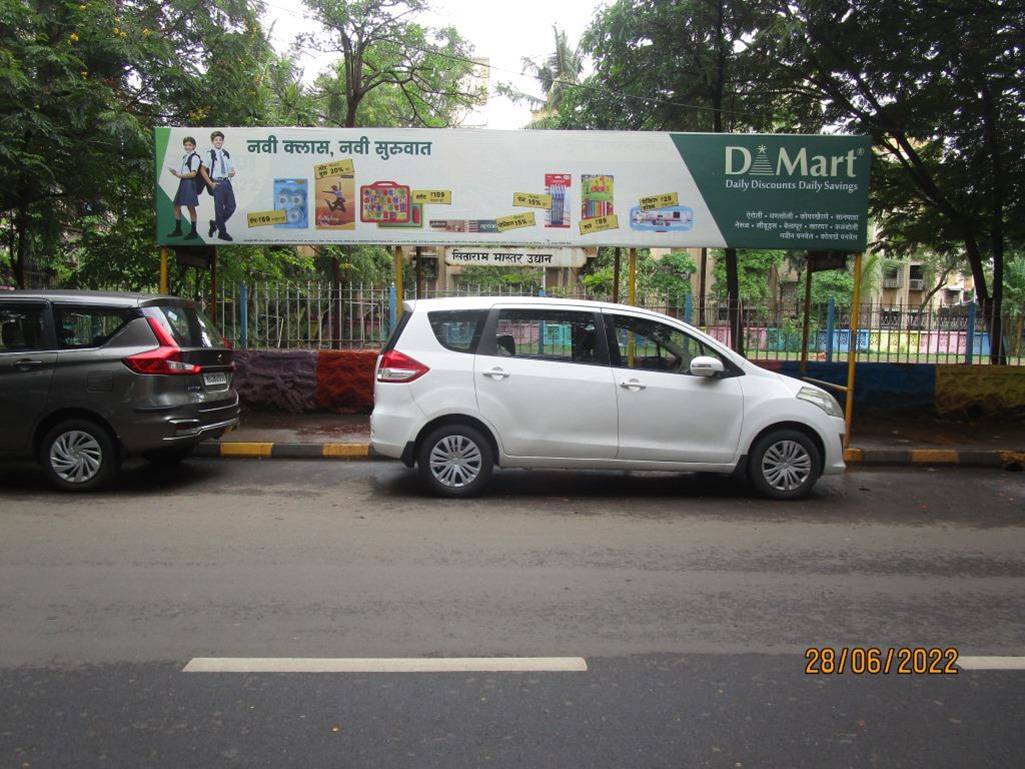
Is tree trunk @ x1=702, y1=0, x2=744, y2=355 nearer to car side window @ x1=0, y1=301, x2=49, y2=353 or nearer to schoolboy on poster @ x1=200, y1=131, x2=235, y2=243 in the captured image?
schoolboy on poster @ x1=200, y1=131, x2=235, y2=243

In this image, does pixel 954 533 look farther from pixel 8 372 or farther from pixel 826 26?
pixel 826 26

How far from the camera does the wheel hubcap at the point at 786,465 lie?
23.6 ft

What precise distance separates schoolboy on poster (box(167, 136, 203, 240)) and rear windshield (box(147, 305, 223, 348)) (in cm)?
213

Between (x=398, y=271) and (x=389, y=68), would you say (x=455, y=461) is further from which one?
(x=389, y=68)

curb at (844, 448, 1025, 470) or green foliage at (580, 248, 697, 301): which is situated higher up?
green foliage at (580, 248, 697, 301)

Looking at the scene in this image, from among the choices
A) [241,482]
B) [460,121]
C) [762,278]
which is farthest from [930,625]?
[762,278]

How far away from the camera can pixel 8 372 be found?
6984mm

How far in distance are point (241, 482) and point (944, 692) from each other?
21.0 ft

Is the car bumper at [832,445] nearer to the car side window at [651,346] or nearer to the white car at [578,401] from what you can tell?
the white car at [578,401]

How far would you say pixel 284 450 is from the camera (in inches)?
361

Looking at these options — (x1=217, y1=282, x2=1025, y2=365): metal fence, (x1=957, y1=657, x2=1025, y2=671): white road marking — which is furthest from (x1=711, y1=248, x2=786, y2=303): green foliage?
(x1=957, y1=657, x2=1025, y2=671): white road marking

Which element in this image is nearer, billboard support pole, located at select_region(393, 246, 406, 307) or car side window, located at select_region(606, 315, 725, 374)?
car side window, located at select_region(606, 315, 725, 374)

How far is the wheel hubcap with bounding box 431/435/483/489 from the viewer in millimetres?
6977

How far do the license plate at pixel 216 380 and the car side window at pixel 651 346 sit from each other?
4.01 meters
